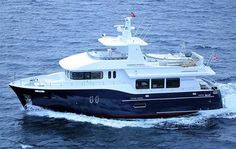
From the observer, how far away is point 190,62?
44.4 m

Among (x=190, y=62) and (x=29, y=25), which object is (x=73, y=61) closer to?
(x=190, y=62)

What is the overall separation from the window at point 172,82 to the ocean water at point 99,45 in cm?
257

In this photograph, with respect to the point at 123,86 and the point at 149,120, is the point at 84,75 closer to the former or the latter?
the point at 123,86

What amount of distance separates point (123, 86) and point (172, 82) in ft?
12.7

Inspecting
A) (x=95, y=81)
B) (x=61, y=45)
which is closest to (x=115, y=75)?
(x=95, y=81)

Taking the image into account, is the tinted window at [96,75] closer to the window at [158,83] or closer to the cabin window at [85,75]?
the cabin window at [85,75]

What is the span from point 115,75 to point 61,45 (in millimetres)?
23429

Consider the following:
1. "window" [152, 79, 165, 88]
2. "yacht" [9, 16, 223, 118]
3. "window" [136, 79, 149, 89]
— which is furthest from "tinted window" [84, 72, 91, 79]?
"window" [152, 79, 165, 88]

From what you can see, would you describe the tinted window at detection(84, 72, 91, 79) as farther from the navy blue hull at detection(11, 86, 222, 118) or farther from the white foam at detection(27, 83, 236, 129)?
the white foam at detection(27, 83, 236, 129)

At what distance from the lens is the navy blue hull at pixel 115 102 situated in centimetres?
4225

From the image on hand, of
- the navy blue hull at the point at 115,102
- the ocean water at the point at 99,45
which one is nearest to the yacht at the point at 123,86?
the navy blue hull at the point at 115,102

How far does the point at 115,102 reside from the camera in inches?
1686

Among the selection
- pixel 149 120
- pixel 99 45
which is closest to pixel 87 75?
pixel 149 120

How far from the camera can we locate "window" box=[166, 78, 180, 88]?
Answer: 43575mm
